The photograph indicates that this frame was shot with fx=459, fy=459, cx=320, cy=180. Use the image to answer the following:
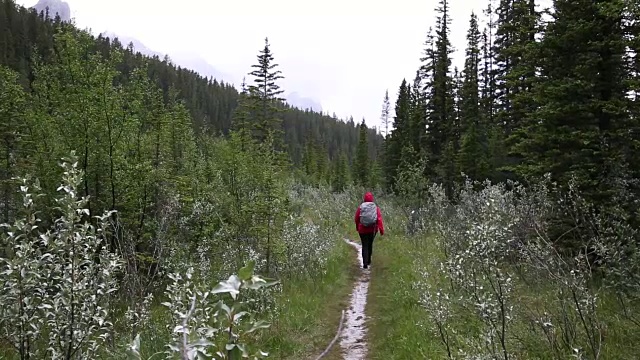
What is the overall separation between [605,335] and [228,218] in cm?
837

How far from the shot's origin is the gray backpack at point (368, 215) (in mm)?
12266

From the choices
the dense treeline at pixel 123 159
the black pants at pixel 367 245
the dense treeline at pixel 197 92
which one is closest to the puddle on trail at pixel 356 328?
the black pants at pixel 367 245

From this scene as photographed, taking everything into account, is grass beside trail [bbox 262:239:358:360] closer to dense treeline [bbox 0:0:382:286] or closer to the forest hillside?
the forest hillside

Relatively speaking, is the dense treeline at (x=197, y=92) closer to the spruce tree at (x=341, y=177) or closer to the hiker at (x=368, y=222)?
the spruce tree at (x=341, y=177)

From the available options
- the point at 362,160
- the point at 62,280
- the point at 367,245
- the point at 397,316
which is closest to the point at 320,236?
the point at 367,245

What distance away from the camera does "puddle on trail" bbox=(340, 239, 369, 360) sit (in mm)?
7055

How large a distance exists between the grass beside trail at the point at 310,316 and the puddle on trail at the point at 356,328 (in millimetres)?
148

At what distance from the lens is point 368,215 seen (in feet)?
40.5

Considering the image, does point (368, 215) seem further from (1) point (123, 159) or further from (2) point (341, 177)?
(2) point (341, 177)

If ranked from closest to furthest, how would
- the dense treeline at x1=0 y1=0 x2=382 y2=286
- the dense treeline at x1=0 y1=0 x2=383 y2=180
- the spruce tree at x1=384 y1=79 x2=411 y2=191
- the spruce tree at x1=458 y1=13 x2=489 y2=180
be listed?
the dense treeline at x1=0 y1=0 x2=382 y2=286 < the spruce tree at x1=458 y1=13 x2=489 y2=180 < the spruce tree at x1=384 y1=79 x2=411 y2=191 < the dense treeline at x1=0 y1=0 x2=383 y2=180

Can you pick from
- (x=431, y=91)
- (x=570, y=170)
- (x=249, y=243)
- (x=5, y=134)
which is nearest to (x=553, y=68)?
(x=570, y=170)

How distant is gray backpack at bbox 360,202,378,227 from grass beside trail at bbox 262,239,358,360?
1466 millimetres

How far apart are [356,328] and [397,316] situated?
770mm

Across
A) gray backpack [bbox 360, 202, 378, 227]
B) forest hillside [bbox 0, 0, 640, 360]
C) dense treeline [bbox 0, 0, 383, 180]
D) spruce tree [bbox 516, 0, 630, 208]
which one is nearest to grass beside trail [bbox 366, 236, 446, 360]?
forest hillside [bbox 0, 0, 640, 360]
